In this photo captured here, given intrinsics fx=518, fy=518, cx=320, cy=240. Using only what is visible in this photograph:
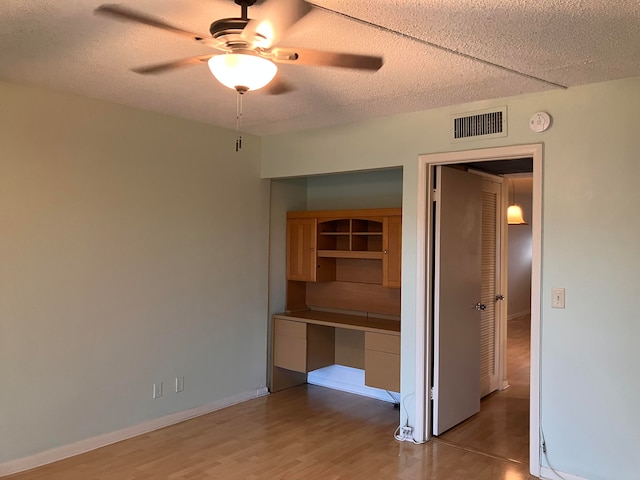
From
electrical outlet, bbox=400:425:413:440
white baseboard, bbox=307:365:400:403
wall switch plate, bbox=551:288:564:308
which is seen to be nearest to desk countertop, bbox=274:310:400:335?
white baseboard, bbox=307:365:400:403

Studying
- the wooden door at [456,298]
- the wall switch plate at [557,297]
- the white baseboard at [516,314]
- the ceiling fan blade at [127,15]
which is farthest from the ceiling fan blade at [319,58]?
the white baseboard at [516,314]

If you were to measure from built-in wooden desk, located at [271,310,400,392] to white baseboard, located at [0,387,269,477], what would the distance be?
0.47 meters

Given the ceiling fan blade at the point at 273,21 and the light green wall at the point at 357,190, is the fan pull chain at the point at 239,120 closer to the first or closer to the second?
the light green wall at the point at 357,190

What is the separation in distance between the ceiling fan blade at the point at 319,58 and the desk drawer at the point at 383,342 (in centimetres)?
239

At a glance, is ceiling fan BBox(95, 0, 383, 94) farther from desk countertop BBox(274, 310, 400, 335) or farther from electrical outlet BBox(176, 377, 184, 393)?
electrical outlet BBox(176, 377, 184, 393)

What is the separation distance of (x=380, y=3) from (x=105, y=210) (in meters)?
2.58

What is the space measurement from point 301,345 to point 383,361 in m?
0.91

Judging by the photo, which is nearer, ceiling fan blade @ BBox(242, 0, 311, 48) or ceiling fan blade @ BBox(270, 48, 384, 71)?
ceiling fan blade @ BBox(242, 0, 311, 48)

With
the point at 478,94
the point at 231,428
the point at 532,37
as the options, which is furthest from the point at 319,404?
the point at 532,37

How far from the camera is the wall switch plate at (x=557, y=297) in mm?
3250

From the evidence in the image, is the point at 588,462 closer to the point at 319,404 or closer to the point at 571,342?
the point at 571,342

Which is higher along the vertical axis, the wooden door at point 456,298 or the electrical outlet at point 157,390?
the wooden door at point 456,298

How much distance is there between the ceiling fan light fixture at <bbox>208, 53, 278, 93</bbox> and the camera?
2.06 metres

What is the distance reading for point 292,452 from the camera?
3.69m
